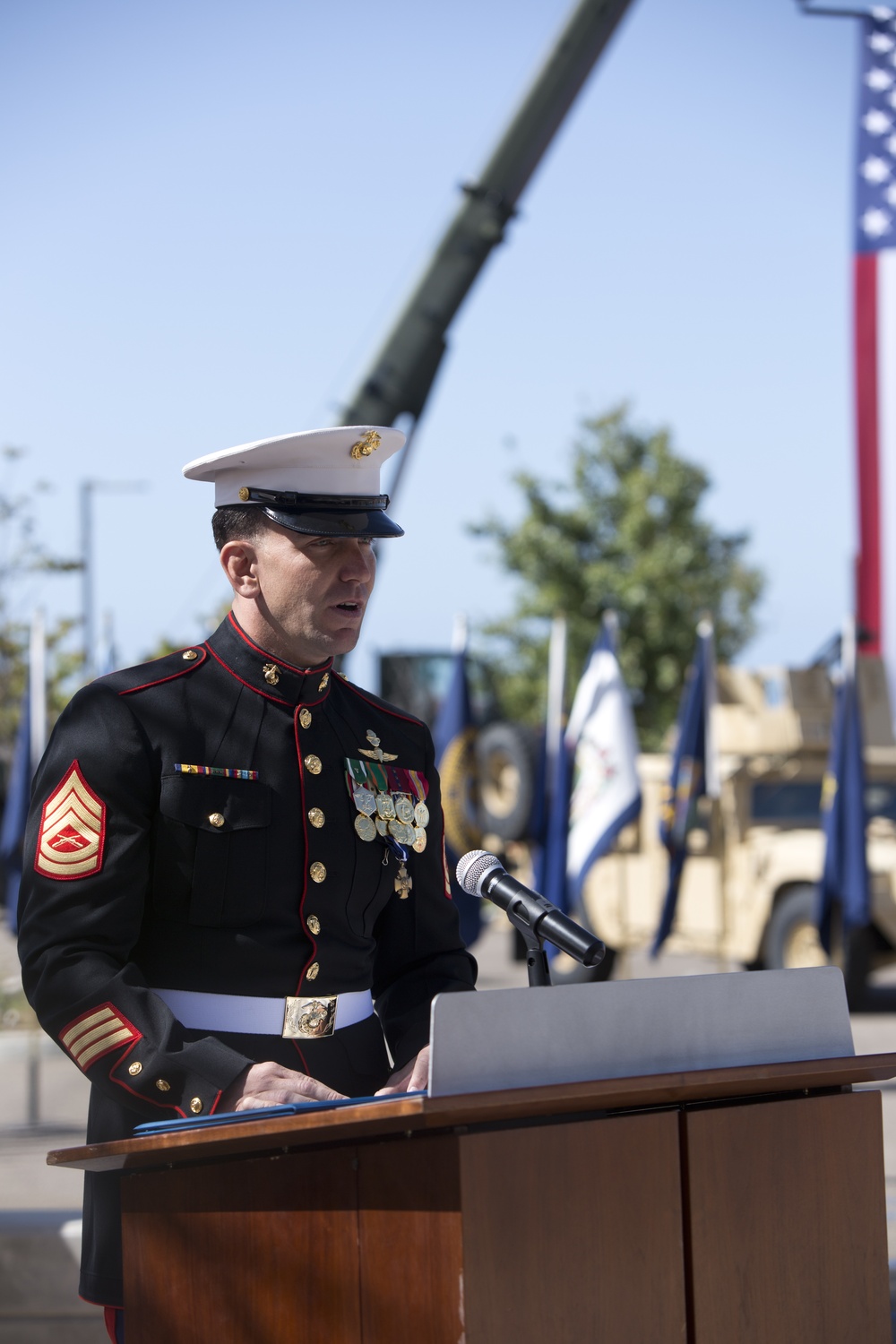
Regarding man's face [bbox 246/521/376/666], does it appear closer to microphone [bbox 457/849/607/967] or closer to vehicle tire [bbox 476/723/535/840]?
microphone [bbox 457/849/607/967]

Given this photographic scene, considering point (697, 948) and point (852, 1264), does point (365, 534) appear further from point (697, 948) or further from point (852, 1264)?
point (697, 948)

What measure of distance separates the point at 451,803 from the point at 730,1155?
376 inches

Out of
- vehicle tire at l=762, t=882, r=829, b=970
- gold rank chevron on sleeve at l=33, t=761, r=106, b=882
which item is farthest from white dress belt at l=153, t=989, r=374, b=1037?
vehicle tire at l=762, t=882, r=829, b=970

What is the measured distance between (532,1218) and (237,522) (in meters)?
1.16

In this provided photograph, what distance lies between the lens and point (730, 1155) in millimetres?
1570

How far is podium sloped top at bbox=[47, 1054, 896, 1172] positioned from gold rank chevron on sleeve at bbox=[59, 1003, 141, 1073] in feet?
0.57

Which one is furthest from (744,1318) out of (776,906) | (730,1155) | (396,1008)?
(776,906)

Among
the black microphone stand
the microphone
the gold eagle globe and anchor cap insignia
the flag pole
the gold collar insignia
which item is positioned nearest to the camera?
the microphone

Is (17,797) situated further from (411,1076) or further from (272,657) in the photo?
(411,1076)

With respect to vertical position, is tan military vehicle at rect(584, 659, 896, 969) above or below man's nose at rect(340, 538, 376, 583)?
below

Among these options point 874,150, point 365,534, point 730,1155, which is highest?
point 874,150

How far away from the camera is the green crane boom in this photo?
971cm

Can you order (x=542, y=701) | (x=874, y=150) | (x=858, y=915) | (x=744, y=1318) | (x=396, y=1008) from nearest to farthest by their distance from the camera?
1. (x=744, y=1318)
2. (x=396, y=1008)
3. (x=858, y=915)
4. (x=874, y=150)
5. (x=542, y=701)

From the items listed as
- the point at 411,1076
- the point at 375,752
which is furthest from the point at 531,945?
the point at 375,752
